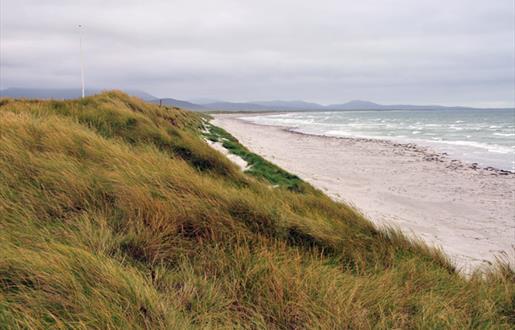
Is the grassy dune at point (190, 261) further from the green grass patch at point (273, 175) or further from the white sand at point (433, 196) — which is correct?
the green grass patch at point (273, 175)

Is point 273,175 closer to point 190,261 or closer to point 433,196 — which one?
point 433,196

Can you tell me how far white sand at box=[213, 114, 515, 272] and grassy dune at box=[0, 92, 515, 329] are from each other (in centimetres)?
138

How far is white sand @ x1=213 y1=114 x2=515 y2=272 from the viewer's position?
19.5 feet

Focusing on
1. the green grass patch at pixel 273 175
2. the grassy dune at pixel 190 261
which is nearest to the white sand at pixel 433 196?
the green grass patch at pixel 273 175

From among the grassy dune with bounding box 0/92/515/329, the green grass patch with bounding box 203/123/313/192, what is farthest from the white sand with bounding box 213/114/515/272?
the grassy dune with bounding box 0/92/515/329

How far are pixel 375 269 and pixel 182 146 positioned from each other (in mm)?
5163

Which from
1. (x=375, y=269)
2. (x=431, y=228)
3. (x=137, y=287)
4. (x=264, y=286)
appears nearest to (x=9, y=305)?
(x=137, y=287)

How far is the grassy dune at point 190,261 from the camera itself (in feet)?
6.02

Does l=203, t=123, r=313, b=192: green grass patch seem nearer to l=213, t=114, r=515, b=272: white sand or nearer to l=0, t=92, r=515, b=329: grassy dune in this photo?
l=213, t=114, r=515, b=272: white sand

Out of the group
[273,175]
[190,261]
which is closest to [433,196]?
[273,175]

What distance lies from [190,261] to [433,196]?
9.08m

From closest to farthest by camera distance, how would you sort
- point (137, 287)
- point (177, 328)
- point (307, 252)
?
point (177, 328) → point (137, 287) → point (307, 252)

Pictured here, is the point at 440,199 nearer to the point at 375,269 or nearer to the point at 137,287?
the point at 375,269

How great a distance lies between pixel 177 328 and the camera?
1666 millimetres
